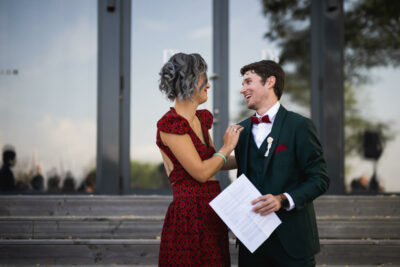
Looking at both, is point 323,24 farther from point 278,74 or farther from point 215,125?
point 278,74

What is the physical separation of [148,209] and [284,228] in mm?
2359

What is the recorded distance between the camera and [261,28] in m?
5.11

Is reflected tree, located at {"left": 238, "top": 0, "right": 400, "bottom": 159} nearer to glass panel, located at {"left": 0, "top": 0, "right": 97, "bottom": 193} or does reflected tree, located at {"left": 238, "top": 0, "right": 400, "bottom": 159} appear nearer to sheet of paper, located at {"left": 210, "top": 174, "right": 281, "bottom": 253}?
glass panel, located at {"left": 0, "top": 0, "right": 97, "bottom": 193}

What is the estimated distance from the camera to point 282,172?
175 cm

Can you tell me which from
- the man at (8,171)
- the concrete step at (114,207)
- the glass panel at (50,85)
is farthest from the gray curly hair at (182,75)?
the man at (8,171)

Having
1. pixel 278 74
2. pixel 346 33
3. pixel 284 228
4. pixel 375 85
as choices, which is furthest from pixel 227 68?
pixel 284 228

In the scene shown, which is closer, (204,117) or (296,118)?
(296,118)

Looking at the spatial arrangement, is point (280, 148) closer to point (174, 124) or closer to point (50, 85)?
point (174, 124)

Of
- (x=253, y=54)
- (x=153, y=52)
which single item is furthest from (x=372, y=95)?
(x=153, y=52)

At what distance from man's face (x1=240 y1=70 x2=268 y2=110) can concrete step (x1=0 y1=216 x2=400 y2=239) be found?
205cm

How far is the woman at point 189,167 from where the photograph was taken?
5.65 ft

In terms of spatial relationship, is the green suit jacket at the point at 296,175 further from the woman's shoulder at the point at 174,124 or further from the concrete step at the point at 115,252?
the concrete step at the point at 115,252

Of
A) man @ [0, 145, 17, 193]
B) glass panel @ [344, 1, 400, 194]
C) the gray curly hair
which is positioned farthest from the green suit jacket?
man @ [0, 145, 17, 193]

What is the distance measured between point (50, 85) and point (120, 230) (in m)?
2.26
